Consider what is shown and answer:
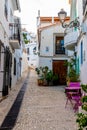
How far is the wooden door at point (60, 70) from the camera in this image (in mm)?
25516

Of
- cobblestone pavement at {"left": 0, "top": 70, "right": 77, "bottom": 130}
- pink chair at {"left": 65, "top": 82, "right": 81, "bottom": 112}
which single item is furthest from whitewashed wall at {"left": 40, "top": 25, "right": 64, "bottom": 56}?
cobblestone pavement at {"left": 0, "top": 70, "right": 77, "bottom": 130}

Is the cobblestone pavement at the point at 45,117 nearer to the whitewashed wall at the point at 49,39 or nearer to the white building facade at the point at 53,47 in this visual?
the white building facade at the point at 53,47

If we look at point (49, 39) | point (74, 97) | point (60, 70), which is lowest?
point (60, 70)

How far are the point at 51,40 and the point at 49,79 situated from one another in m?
4.24

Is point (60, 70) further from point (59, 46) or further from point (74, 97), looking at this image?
point (74, 97)

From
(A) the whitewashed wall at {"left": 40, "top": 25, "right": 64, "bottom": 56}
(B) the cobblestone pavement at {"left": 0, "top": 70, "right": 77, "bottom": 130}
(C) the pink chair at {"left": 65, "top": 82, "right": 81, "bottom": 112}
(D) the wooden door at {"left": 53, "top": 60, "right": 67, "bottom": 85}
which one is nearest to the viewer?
(B) the cobblestone pavement at {"left": 0, "top": 70, "right": 77, "bottom": 130}

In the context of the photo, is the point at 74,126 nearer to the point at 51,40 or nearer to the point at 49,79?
the point at 49,79

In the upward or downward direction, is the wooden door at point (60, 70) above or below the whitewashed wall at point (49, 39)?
below

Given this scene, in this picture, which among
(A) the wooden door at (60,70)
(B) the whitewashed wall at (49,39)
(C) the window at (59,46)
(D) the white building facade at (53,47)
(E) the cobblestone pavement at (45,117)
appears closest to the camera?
(E) the cobblestone pavement at (45,117)

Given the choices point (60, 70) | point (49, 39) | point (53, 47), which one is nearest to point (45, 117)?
point (60, 70)

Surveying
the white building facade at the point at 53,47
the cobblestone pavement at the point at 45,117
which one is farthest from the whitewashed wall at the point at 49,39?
the cobblestone pavement at the point at 45,117

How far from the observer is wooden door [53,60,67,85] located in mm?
25516

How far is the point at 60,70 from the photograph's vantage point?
2608 cm

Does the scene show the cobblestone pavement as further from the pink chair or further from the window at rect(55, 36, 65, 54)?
the window at rect(55, 36, 65, 54)
